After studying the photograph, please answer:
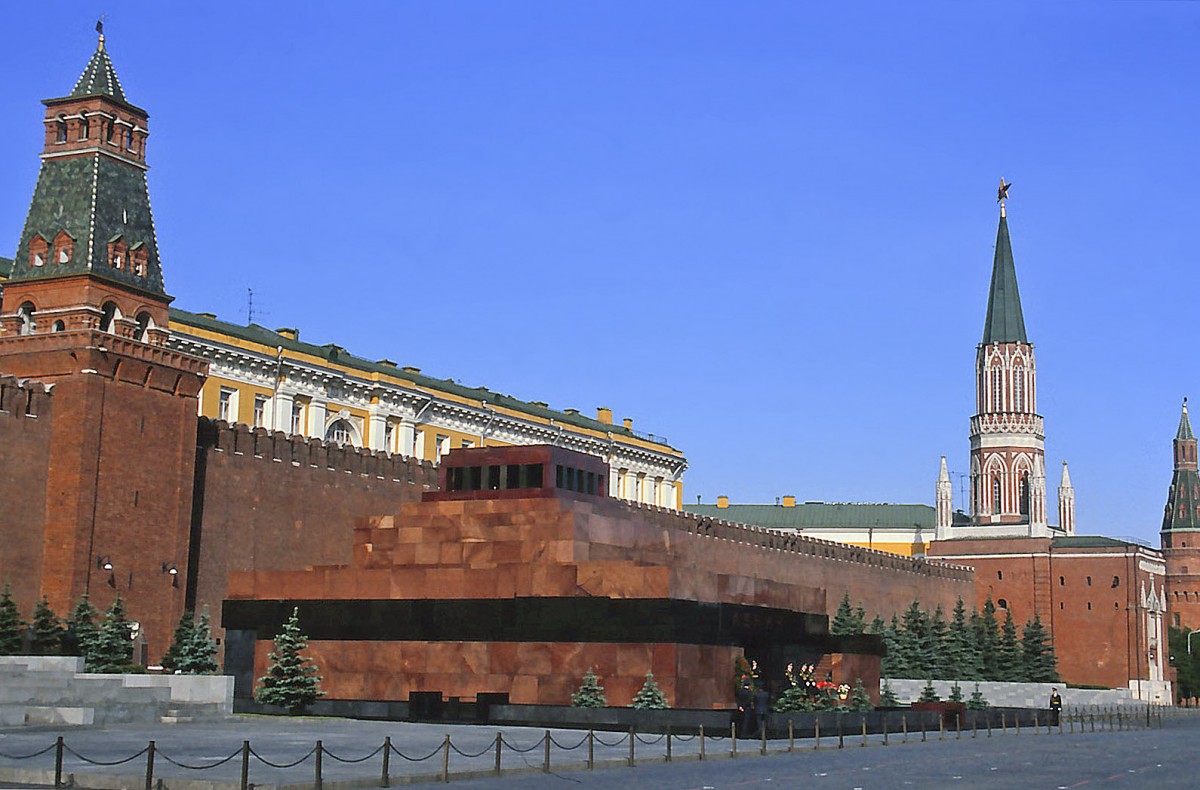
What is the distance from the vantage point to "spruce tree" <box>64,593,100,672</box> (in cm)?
3312

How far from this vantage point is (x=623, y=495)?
77.1m

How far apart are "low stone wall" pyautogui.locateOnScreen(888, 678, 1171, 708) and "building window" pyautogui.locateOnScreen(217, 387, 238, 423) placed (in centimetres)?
2423

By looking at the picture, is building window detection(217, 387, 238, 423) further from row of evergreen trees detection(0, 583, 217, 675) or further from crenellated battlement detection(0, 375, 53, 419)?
row of evergreen trees detection(0, 583, 217, 675)

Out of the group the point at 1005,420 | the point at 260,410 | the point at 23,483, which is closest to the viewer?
the point at 23,483

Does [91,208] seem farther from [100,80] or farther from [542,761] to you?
[542,761]

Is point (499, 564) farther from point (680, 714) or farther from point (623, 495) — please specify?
point (623, 495)

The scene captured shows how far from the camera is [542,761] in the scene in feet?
75.8

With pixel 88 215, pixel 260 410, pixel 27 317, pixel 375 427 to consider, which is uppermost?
pixel 88 215

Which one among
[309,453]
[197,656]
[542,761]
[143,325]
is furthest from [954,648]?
[542,761]

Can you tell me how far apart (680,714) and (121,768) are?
13685 millimetres

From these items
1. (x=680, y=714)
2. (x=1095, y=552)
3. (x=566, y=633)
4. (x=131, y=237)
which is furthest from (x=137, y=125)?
(x=1095, y=552)

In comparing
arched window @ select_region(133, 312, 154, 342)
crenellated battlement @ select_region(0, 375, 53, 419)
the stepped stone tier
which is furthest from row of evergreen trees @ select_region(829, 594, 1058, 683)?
crenellated battlement @ select_region(0, 375, 53, 419)

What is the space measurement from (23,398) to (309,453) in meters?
11.5

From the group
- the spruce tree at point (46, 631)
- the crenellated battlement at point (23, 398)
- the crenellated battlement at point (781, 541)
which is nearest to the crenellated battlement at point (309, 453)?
the crenellated battlement at point (23, 398)
